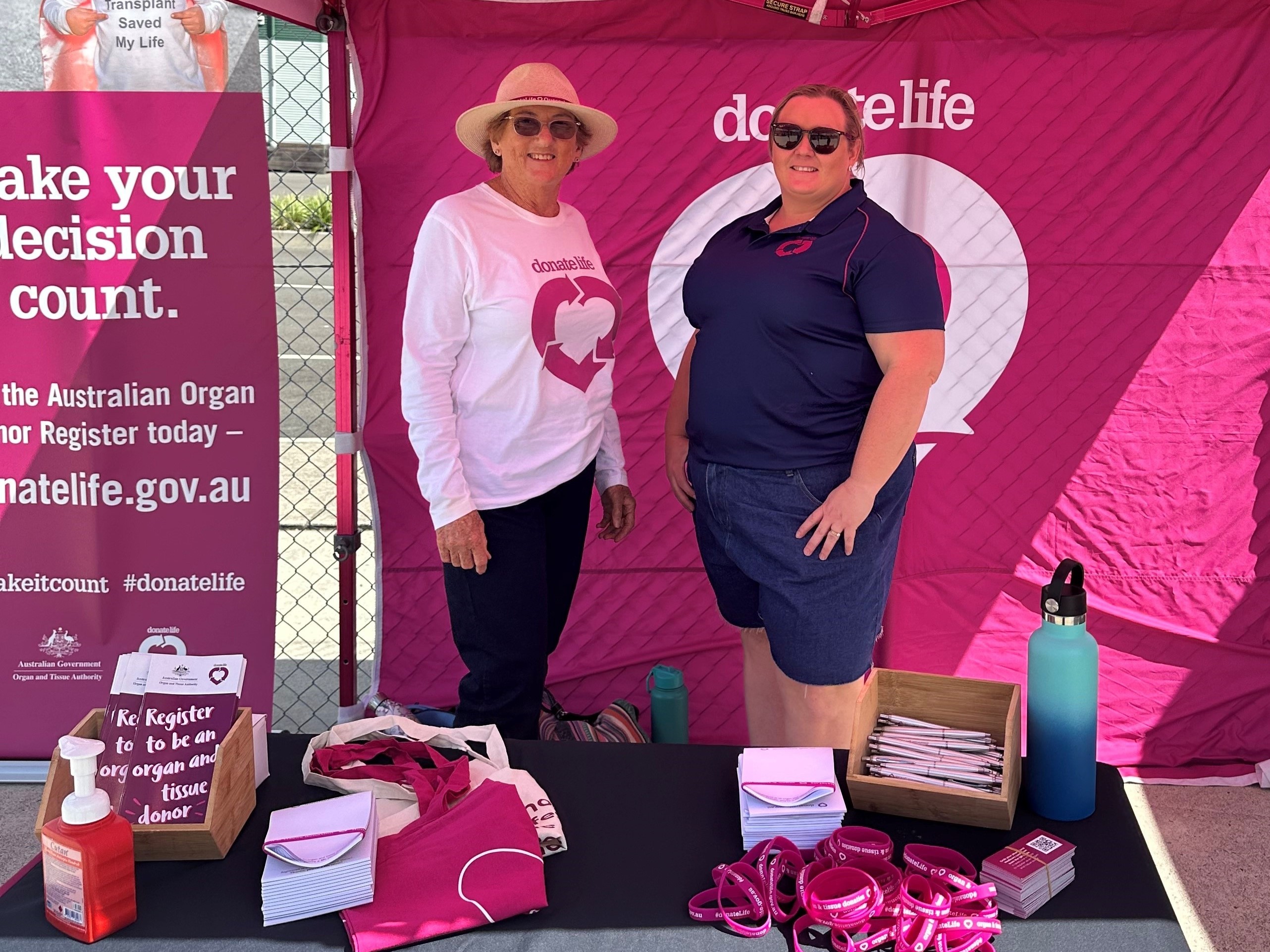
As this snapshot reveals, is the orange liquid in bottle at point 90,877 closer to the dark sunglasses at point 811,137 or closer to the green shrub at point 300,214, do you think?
the dark sunglasses at point 811,137

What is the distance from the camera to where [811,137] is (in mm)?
2180

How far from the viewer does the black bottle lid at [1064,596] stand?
1.54 m

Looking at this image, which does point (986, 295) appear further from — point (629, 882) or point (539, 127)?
point (629, 882)

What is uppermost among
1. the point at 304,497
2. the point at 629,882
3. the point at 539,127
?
the point at 539,127

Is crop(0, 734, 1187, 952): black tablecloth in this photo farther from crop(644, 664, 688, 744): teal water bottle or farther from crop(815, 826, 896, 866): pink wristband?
crop(644, 664, 688, 744): teal water bottle

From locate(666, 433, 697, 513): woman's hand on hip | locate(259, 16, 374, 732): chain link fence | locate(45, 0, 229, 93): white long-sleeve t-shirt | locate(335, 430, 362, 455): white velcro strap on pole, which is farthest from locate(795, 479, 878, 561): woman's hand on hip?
locate(45, 0, 229, 93): white long-sleeve t-shirt

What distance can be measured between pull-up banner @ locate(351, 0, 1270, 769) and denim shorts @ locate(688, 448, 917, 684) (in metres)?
1.06

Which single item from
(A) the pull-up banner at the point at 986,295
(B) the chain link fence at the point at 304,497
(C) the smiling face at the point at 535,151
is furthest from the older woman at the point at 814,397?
(B) the chain link fence at the point at 304,497

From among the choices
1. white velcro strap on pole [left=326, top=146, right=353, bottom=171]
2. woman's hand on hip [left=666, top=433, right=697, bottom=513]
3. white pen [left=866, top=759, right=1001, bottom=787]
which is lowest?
white pen [left=866, top=759, right=1001, bottom=787]

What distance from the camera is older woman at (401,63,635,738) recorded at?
2.32 meters

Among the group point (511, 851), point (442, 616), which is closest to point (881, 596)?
point (511, 851)

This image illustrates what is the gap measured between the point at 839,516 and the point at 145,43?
87.5 inches

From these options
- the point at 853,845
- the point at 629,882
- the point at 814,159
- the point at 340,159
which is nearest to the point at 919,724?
the point at 853,845

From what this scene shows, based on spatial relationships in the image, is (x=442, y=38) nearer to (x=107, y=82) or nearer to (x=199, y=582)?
(x=107, y=82)
